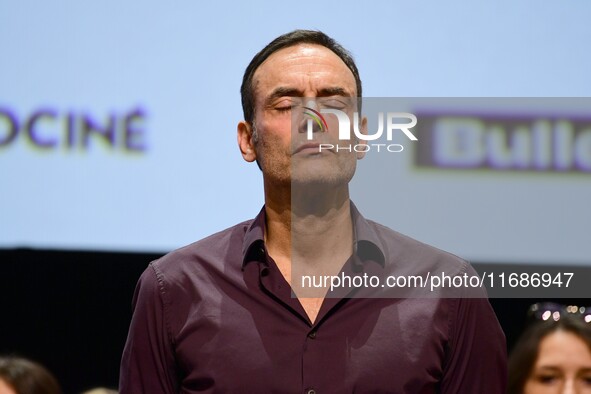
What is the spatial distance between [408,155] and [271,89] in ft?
0.95

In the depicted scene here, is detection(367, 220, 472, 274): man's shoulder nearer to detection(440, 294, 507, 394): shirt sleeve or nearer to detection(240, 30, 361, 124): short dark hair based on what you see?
detection(440, 294, 507, 394): shirt sleeve

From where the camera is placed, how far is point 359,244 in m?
1.69

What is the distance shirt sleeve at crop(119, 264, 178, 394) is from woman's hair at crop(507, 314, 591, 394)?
1.12 meters

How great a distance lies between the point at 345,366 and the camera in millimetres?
1591

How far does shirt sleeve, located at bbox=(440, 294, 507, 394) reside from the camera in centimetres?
166

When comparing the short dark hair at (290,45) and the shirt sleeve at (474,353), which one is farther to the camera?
the short dark hair at (290,45)

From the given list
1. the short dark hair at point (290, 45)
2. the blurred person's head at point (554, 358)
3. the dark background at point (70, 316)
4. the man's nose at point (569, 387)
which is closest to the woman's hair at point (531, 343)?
the blurred person's head at point (554, 358)

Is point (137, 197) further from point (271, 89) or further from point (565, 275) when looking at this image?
point (565, 275)

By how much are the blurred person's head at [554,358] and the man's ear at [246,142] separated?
3.47ft

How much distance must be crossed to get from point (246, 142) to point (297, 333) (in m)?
0.42

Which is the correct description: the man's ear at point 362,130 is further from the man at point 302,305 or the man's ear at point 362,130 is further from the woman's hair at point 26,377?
the woman's hair at point 26,377

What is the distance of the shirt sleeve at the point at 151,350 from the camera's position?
167 cm

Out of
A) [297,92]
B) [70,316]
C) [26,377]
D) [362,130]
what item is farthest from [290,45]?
[70,316]

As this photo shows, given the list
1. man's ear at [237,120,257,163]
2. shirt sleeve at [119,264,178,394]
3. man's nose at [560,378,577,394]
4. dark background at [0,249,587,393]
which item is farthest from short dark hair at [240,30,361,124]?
dark background at [0,249,587,393]
